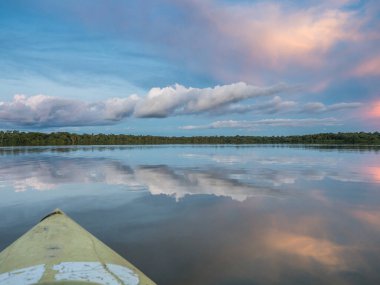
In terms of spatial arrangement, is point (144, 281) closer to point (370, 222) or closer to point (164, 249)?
point (164, 249)

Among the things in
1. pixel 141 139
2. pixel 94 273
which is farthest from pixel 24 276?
pixel 141 139

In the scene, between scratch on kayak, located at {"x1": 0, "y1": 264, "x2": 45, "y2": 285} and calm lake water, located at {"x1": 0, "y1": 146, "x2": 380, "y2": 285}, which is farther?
calm lake water, located at {"x1": 0, "y1": 146, "x2": 380, "y2": 285}

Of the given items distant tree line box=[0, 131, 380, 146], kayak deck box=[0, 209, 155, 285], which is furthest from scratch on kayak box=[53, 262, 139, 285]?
distant tree line box=[0, 131, 380, 146]

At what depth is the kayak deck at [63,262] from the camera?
352 cm

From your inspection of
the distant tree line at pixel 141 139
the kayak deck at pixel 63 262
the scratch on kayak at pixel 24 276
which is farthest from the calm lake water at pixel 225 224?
the distant tree line at pixel 141 139

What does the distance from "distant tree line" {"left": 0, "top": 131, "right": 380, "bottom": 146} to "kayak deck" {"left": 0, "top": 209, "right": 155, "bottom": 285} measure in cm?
9870

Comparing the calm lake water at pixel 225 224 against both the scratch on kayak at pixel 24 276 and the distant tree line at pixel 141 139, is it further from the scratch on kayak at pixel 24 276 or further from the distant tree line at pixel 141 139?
the distant tree line at pixel 141 139

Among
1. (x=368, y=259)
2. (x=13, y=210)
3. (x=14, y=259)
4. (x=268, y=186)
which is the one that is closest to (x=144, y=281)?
(x=14, y=259)

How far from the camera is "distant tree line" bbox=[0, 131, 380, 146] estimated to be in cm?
10297

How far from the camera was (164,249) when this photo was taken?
573 centimetres

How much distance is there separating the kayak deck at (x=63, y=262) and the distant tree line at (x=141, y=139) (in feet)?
324

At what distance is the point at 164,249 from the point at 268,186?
7888 millimetres

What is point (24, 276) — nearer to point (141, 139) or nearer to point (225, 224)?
point (225, 224)

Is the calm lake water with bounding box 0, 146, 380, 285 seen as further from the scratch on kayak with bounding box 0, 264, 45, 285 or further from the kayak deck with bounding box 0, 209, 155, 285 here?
the scratch on kayak with bounding box 0, 264, 45, 285
